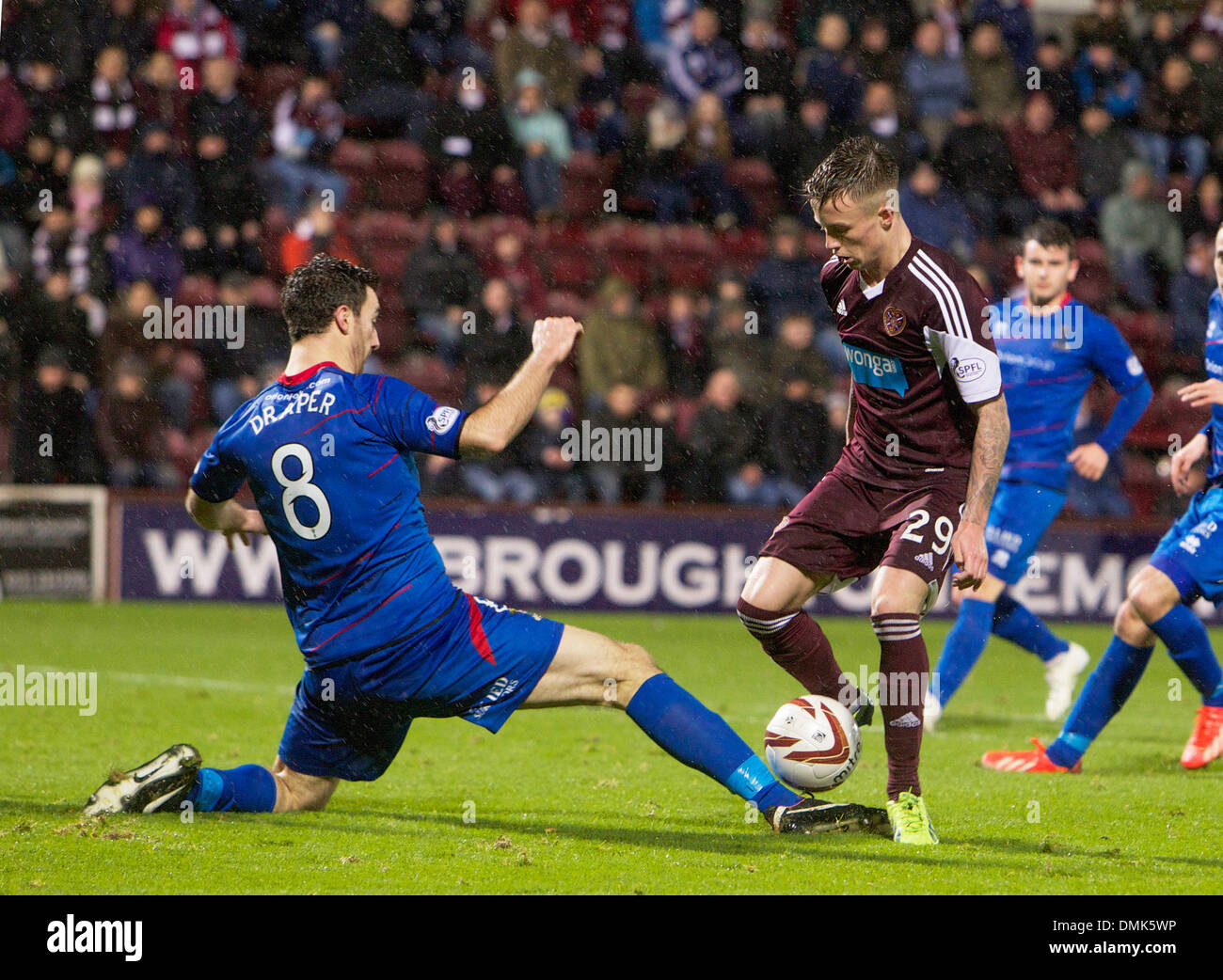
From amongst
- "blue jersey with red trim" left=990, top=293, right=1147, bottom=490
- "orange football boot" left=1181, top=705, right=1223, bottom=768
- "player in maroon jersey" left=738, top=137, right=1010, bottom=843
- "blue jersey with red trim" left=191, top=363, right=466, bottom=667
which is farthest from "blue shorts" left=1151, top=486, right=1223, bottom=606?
"blue jersey with red trim" left=191, top=363, right=466, bottom=667

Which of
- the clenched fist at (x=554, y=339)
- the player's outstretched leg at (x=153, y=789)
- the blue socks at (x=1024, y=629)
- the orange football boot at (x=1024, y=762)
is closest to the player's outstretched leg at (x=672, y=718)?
the clenched fist at (x=554, y=339)

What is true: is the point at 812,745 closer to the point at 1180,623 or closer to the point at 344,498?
the point at 344,498

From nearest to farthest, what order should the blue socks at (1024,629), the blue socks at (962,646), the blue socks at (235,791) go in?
the blue socks at (235,791) < the blue socks at (962,646) < the blue socks at (1024,629)

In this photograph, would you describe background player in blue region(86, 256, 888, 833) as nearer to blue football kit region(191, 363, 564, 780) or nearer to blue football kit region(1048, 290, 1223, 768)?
blue football kit region(191, 363, 564, 780)

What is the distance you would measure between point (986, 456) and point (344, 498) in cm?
192

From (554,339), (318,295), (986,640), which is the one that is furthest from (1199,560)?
(318,295)

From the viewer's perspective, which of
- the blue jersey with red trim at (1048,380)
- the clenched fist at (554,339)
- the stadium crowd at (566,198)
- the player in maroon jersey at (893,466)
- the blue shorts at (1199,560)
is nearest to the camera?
the clenched fist at (554,339)

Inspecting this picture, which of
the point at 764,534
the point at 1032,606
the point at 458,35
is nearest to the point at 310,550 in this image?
the point at 764,534

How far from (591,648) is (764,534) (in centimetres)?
714

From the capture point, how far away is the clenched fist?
4.21 meters

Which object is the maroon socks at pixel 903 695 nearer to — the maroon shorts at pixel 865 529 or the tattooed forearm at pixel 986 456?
the maroon shorts at pixel 865 529

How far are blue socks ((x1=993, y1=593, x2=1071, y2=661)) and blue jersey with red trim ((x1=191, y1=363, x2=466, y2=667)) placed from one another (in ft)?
12.0

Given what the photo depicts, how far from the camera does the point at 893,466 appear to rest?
4.91 m

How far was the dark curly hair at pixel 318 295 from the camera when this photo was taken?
444 centimetres
